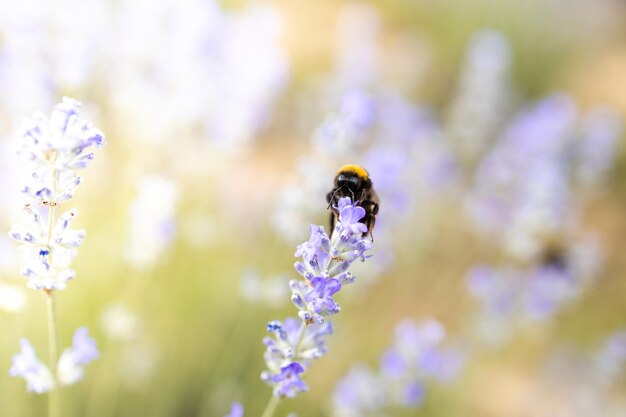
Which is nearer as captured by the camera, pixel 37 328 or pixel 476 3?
pixel 37 328

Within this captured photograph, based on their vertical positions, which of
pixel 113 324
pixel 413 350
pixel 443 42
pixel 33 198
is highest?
pixel 443 42

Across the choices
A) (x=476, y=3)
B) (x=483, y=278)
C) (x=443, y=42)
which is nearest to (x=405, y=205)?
(x=483, y=278)

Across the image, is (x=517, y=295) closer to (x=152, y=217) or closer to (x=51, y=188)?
(x=152, y=217)

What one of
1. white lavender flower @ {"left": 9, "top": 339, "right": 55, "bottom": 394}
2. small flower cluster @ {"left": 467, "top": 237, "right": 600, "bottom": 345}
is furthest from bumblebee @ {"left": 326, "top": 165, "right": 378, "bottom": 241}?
small flower cluster @ {"left": 467, "top": 237, "right": 600, "bottom": 345}

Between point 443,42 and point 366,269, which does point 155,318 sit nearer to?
point 366,269

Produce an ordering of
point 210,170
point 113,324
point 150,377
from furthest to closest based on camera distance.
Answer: point 210,170 → point 150,377 → point 113,324

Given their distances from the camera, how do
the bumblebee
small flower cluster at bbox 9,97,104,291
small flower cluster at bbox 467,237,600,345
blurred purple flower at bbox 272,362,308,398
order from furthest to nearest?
small flower cluster at bbox 467,237,600,345, the bumblebee, blurred purple flower at bbox 272,362,308,398, small flower cluster at bbox 9,97,104,291

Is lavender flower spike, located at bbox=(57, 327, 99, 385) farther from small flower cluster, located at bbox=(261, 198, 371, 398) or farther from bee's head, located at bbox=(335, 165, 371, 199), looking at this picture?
bee's head, located at bbox=(335, 165, 371, 199)
